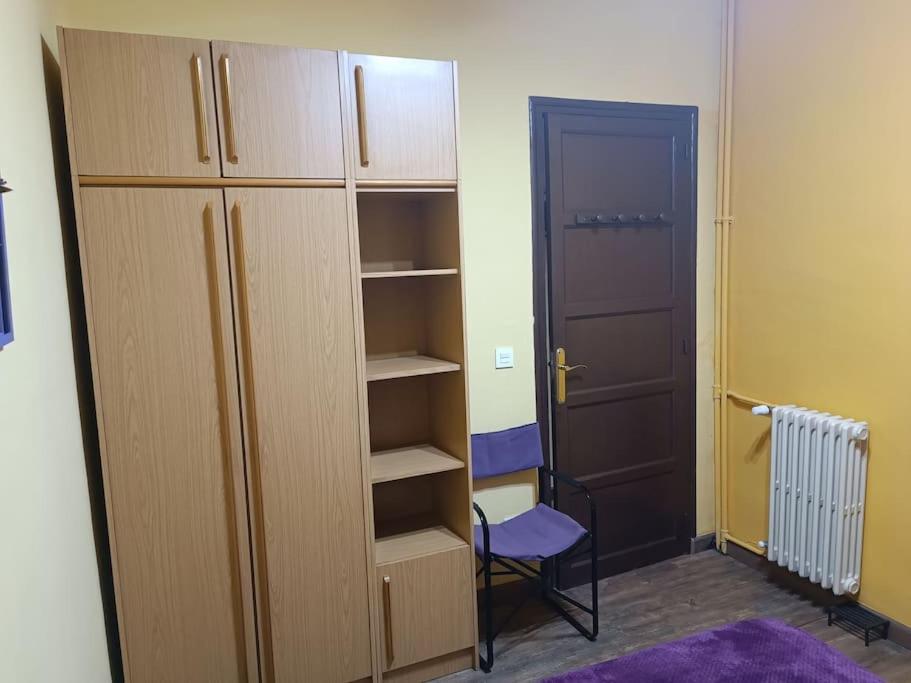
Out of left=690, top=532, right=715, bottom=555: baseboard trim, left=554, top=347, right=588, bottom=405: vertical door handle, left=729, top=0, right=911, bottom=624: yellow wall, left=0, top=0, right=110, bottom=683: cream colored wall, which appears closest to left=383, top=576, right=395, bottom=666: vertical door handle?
left=0, top=0, right=110, bottom=683: cream colored wall

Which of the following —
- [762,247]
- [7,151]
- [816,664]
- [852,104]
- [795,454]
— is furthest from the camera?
[762,247]

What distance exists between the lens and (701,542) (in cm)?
356

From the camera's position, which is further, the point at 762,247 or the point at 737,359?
the point at 737,359

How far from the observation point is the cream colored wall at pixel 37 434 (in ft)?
4.20

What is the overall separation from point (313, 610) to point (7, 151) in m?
1.72

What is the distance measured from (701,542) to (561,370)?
1360 mm

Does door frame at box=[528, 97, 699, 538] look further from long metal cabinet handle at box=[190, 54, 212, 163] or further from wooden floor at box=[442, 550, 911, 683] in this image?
long metal cabinet handle at box=[190, 54, 212, 163]

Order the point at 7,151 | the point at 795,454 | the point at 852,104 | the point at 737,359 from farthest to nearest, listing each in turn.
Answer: the point at 737,359
the point at 795,454
the point at 852,104
the point at 7,151

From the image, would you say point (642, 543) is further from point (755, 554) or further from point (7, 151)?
point (7, 151)

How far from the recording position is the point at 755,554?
131 inches

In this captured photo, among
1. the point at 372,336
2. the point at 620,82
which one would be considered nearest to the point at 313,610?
the point at 372,336

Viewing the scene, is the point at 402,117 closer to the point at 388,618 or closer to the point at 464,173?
the point at 464,173

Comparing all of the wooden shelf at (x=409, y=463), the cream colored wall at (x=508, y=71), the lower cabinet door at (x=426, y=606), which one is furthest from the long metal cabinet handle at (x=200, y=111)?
the lower cabinet door at (x=426, y=606)

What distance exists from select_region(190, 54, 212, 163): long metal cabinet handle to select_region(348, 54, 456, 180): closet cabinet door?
0.48 m
